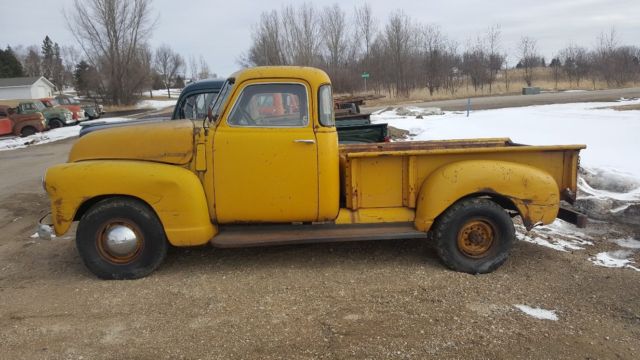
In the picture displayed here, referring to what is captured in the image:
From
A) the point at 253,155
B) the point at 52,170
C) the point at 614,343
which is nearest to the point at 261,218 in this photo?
the point at 253,155

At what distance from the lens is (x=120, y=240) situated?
4.63m

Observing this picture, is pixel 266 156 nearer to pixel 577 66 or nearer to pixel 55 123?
pixel 55 123

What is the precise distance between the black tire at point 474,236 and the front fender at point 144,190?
7.30 ft

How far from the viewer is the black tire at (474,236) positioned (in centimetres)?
468

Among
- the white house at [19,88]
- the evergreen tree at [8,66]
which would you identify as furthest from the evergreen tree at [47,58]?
the white house at [19,88]

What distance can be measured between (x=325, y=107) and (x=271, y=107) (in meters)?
0.51

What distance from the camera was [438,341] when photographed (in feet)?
11.5

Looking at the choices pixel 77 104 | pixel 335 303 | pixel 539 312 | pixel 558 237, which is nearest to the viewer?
pixel 539 312

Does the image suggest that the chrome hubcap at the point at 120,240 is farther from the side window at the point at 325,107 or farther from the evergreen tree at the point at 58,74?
the evergreen tree at the point at 58,74

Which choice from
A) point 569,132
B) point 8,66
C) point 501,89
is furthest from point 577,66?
point 8,66

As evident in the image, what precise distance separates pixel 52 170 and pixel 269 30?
47941 millimetres

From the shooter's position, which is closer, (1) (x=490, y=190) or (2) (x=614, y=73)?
(1) (x=490, y=190)

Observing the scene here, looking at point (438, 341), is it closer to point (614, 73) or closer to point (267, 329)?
Answer: point (267, 329)

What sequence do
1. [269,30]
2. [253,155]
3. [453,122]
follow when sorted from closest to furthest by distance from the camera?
1. [253,155]
2. [453,122]
3. [269,30]
